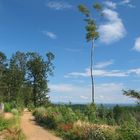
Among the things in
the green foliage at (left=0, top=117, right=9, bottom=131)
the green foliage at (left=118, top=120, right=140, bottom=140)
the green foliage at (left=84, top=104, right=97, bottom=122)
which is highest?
the green foliage at (left=84, top=104, right=97, bottom=122)

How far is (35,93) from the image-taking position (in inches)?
2980

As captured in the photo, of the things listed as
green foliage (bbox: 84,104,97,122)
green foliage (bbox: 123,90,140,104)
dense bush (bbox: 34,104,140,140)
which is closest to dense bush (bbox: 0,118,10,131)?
dense bush (bbox: 34,104,140,140)

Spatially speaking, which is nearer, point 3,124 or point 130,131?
point 130,131

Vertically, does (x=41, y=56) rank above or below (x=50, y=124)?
above

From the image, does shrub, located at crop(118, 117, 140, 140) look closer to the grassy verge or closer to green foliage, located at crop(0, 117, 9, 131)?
the grassy verge

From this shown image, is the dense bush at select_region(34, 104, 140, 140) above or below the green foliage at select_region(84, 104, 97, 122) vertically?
below

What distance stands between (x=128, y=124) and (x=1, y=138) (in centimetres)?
686

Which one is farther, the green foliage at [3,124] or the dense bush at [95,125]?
the green foliage at [3,124]

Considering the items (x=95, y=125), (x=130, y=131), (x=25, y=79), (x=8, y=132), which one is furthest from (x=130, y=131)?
(x=25, y=79)

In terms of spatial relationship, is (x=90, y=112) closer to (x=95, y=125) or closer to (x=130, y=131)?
(x=95, y=125)

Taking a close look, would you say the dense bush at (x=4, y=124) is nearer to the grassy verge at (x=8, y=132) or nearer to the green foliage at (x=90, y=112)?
the grassy verge at (x=8, y=132)

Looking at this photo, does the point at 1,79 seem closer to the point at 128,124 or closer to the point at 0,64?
the point at 0,64

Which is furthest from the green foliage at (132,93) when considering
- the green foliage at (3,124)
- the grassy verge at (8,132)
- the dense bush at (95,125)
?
the green foliage at (3,124)

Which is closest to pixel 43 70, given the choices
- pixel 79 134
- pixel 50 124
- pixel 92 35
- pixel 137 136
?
pixel 92 35
